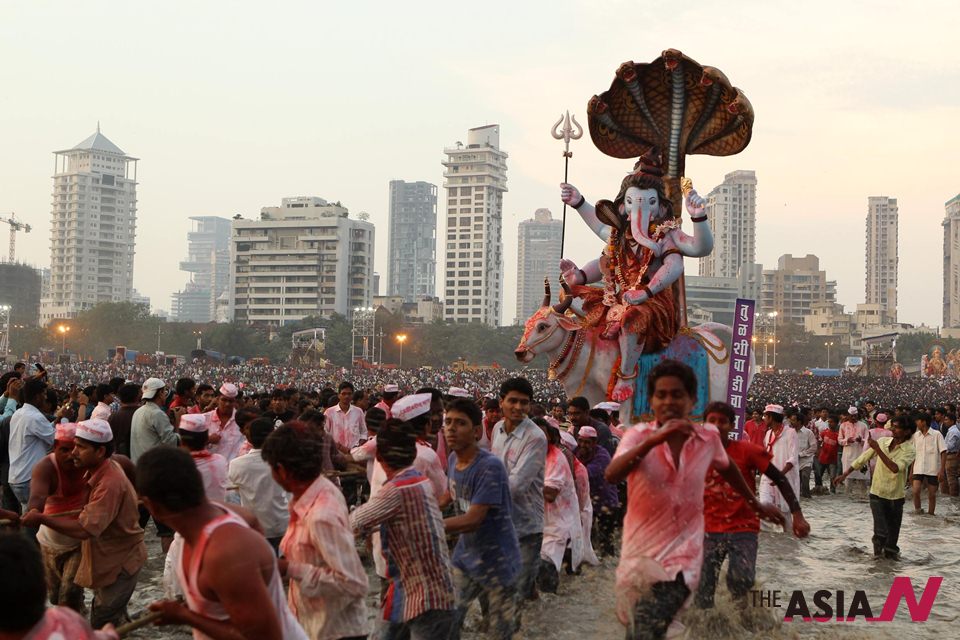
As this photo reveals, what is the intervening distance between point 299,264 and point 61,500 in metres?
129

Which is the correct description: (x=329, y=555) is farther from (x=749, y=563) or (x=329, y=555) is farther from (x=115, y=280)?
(x=115, y=280)

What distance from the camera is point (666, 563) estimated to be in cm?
486

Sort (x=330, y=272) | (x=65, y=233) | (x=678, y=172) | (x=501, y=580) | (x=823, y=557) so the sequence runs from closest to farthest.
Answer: (x=501, y=580), (x=823, y=557), (x=678, y=172), (x=330, y=272), (x=65, y=233)

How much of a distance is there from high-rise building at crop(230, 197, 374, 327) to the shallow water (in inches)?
4792

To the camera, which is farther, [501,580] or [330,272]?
[330,272]

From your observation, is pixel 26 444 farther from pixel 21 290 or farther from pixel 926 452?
pixel 21 290

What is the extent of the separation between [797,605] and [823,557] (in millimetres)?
3263

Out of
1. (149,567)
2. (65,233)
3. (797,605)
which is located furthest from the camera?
(65,233)

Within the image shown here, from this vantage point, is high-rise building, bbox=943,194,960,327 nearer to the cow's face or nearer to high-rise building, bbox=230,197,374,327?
high-rise building, bbox=230,197,374,327

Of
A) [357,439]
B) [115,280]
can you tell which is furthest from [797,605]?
[115,280]

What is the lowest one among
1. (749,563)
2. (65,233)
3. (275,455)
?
(749,563)

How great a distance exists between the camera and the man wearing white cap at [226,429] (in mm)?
9789

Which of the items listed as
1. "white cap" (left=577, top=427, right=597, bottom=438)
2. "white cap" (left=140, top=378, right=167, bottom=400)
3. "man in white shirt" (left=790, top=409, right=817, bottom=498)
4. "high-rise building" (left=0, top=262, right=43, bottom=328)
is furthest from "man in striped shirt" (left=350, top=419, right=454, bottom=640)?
"high-rise building" (left=0, top=262, right=43, bottom=328)

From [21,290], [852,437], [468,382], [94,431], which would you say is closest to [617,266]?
[852,437]
